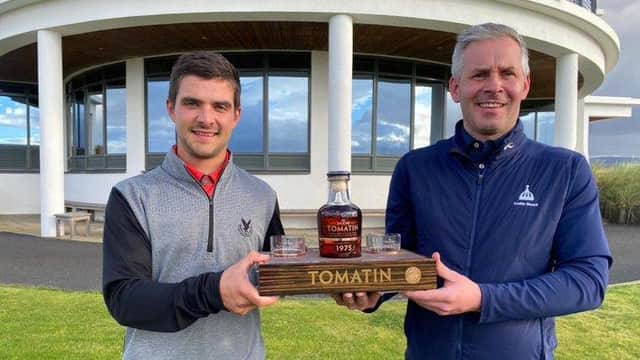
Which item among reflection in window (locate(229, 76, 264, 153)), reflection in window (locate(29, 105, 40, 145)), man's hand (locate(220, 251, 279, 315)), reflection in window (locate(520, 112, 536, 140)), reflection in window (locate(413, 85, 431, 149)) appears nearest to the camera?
man's hand (locate(220, 251, 279, 315))

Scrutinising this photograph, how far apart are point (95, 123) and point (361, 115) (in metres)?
7.44

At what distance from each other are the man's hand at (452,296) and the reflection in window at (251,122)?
1003 cm

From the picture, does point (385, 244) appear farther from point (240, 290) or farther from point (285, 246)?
point (240, 290)

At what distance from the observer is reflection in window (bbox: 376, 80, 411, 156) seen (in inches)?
465

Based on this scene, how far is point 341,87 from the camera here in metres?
8.49

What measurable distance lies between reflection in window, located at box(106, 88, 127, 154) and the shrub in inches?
545

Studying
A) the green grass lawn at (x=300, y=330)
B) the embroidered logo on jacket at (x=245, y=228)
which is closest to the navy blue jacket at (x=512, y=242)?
the embroidered logo on jacket at (x=245, y=228)

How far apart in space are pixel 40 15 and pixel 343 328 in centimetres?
881

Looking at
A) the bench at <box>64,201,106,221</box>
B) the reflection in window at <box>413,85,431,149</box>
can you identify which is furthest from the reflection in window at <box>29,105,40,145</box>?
the reflection in window at <box>413,85,431,149</box>

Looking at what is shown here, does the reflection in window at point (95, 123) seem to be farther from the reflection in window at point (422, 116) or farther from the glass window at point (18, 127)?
the reflection in window at point (422, 116)

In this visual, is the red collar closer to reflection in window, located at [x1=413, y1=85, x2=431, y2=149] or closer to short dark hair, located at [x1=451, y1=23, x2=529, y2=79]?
short dark hair, located at [x1=451, y1=23, x2=529, y2=79]

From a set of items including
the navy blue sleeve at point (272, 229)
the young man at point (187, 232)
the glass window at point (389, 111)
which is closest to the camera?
the young man at point (187, 232)

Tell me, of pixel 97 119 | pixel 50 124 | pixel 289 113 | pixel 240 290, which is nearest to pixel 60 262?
pixel 50 124

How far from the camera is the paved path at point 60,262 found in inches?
240
